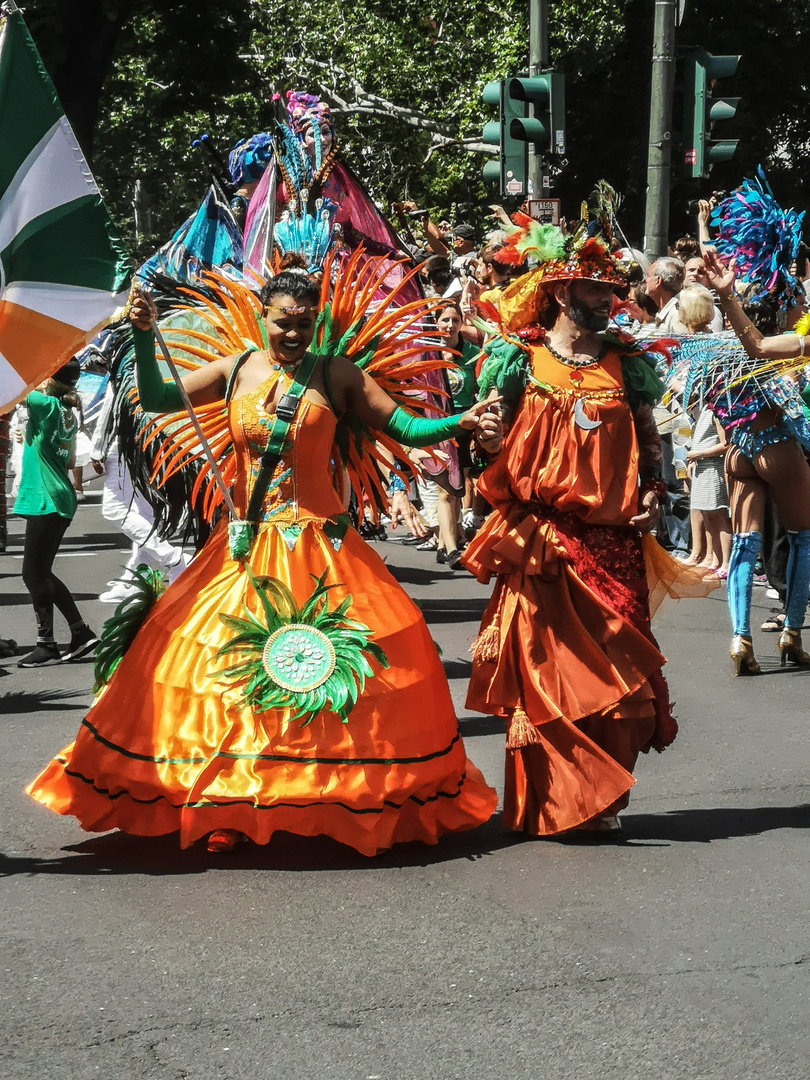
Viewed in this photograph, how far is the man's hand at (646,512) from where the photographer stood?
554 cm

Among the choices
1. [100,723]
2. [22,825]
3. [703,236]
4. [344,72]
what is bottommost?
[22,825]

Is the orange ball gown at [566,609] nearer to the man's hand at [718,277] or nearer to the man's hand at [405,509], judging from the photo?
the man's hand at [718,277]

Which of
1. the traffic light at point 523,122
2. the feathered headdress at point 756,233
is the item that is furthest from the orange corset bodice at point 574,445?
the traffic light at point 523,122

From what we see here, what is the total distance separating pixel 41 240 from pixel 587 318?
6.02 ft

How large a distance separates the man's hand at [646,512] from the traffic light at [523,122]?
8171 millimetres

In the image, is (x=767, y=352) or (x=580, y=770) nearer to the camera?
(x=580, y=770)

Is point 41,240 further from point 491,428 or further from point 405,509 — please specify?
point 405,509

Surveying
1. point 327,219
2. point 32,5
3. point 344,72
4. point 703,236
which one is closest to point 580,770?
point 327,219

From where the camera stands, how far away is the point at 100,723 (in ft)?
17.5

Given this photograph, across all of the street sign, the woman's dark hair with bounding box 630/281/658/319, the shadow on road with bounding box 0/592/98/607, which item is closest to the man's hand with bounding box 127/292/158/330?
the shadow on road with bounding box 0/592/98/607

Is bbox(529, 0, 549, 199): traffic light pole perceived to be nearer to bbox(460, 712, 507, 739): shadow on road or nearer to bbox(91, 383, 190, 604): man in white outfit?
bbox(91, 383, 190, 604): man in white outfit

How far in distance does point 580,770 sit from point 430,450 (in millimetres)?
1465

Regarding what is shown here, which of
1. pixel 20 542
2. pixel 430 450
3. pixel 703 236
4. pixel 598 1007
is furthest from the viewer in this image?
pixel 20 542

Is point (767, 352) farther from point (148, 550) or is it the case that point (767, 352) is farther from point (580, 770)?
point (148, 550)
